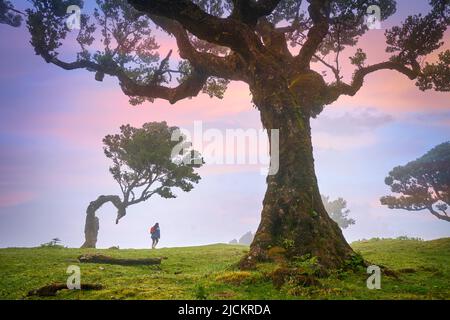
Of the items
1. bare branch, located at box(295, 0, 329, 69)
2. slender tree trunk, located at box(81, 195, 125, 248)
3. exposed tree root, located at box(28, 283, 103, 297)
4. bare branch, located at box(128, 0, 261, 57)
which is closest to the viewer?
exposed tree root, located at box(28, 283, 103, 297)

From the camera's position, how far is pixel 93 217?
35906mm

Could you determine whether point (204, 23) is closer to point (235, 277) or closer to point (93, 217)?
point (235, 277)

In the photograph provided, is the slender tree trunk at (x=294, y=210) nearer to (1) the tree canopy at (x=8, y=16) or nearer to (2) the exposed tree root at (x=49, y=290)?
(2) the exposed tree root at (x=49, y=290)

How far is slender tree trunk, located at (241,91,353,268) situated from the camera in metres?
11.6

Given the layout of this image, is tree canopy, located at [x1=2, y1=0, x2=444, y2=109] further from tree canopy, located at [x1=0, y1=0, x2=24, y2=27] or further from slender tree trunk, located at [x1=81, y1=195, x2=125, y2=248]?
slender tree trunk, located at [x1=81, y1=195, x2=125, y2=248]

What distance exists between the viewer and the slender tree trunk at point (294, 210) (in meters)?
11.6

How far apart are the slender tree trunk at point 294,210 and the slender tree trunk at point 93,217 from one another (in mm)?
26961

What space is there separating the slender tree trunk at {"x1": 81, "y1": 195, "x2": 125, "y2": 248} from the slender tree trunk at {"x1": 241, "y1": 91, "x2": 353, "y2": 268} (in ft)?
88.5

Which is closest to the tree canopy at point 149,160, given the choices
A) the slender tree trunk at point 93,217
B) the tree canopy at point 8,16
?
the slender tree trunk at point 93,217

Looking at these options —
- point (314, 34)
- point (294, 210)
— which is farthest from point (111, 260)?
point (314, 34)

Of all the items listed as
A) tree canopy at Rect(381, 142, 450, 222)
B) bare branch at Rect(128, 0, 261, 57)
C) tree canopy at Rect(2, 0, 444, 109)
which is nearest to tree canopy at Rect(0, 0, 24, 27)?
tree canopy at Rect(2, 0, 444, 109)

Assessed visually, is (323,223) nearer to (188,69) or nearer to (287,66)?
(287,66)

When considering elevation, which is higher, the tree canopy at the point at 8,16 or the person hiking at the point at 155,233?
the tree canopy at the point at 8,16
